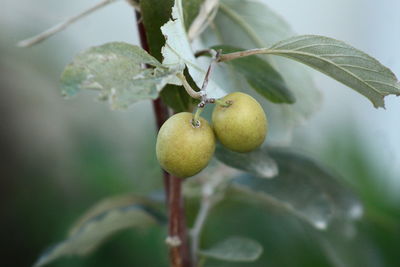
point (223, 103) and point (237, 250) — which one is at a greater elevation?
point (223, 103)

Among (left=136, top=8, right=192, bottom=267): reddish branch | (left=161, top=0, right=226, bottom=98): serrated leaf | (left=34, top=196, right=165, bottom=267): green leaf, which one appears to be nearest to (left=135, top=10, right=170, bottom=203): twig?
(left=136, top=8, right=192, bottom=267): reddish branch

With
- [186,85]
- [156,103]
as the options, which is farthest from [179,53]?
[156,103]

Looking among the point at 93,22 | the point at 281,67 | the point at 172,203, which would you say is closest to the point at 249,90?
the point at 281,67

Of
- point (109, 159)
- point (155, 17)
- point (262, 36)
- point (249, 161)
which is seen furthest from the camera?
point (109, 159)

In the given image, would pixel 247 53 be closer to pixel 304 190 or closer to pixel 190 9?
pixel 190 9

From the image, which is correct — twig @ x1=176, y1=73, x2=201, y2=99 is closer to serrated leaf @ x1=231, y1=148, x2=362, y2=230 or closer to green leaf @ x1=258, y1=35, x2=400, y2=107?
green leaf @ x1=258, y1=35, x2=400, y2=107

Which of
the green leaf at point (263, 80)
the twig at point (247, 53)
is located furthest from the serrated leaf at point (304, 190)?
the twig at point (247, 53)

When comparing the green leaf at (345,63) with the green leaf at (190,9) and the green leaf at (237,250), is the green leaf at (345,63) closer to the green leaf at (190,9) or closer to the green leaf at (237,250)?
the green leaf at (190,9)
